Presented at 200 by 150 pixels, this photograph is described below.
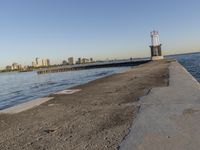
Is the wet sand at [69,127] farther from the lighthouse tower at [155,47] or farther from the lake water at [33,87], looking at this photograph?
the lighthouse tower at [155,47]

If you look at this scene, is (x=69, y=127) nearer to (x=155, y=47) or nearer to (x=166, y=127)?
(x=166, y=127)

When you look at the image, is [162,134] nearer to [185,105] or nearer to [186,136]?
[186,136]

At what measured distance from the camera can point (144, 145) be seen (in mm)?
4598

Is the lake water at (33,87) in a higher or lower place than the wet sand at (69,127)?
lower

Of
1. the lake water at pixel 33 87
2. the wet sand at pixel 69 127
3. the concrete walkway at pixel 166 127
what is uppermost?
the concrete walkway at pixel 166 127

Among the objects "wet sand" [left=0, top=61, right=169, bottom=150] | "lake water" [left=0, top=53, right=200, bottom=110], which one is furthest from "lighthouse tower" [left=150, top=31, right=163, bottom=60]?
"wet sand" [left=0, top=61, right=169, bottom=150]

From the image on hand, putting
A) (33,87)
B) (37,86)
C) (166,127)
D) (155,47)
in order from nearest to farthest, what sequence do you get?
(166,127)
(33,87)
(37,86)
(155,47)

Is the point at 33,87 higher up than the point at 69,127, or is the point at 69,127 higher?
the point at 69,127

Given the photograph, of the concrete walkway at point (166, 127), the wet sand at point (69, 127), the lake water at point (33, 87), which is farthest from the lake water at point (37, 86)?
the concrete walkway at point (166, 127)

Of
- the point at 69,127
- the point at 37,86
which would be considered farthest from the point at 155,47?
the point at 69,127

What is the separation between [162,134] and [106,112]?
2.80 metres

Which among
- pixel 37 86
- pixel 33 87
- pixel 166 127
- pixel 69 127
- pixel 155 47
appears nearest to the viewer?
pixel 166 127

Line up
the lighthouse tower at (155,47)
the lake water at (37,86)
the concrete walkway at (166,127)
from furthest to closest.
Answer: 1. the lighthouse tower at (155,47)
2. the lake water at (37,86)
3. the concrete walkway at (166,127)

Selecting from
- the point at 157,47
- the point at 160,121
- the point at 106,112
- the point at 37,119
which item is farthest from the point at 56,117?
the point at 157,47
